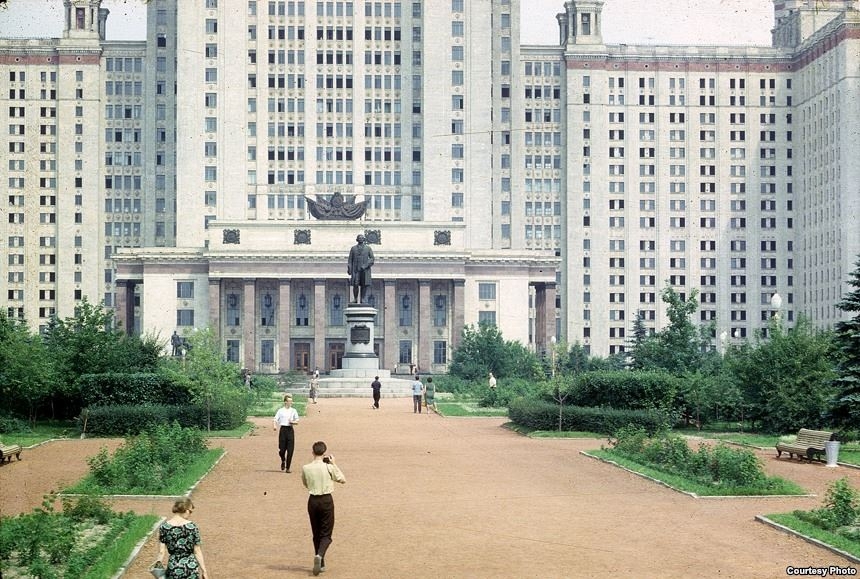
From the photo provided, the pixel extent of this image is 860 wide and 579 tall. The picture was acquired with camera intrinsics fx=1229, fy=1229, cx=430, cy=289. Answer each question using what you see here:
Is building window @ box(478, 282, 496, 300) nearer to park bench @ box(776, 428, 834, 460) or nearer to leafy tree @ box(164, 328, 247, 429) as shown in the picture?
leafy tree @ box(164, 328, 247, 429)

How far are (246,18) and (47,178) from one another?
30.6 m

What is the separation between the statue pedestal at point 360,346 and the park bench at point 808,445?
45.2 metres

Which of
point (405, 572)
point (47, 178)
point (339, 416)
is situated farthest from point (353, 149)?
point (405, 572)

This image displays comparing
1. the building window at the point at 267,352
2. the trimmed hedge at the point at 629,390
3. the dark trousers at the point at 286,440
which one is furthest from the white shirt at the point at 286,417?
the building window at the point at 267,352

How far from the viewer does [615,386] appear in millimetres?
45156

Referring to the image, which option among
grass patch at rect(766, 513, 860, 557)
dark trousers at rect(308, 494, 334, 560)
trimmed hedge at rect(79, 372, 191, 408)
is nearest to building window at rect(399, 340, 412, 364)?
trimmed hedge at rect(79, 372, 191, 408)

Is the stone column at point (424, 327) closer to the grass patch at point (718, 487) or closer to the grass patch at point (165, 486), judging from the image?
the grass patch at point (165, 486)

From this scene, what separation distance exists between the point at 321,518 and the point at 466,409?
1778 inches

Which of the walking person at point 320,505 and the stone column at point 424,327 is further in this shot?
the stone column at point 424,327

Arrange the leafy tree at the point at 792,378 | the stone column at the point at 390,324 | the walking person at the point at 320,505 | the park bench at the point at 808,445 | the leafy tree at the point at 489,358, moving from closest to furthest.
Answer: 1. the walking person at the point at 320,505
2. the park bench at the point at 808,445
3. the leafy tree at the point at 792,378
4. the leafy tree at the point at 489,358
5. the stone column at the point at 390,324

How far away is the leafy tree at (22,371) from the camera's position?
1725 inches

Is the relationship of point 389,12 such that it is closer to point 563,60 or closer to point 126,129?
point 563,60

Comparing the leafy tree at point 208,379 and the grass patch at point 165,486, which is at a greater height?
the leafy tree at point 208,379

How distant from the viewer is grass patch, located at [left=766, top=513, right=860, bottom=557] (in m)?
19.8
